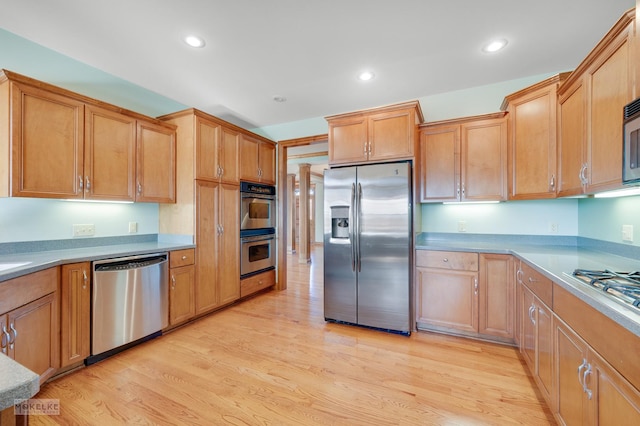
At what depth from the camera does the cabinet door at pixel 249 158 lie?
355 centimetres

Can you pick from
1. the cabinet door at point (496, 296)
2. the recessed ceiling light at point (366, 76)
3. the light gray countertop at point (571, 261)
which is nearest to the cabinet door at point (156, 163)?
the recessed ceiling light at point (366, 76)

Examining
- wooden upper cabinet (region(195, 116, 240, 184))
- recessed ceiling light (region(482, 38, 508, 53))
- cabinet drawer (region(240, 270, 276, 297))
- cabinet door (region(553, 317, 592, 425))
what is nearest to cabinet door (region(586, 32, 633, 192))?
recessed ceiling light (region(482, 38, 508, 53))

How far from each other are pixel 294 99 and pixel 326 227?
172 centimetres

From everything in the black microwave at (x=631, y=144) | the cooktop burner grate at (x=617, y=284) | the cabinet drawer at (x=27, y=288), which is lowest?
the cabinet drawer at (x=27, y=288)

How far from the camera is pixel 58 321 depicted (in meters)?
1.93

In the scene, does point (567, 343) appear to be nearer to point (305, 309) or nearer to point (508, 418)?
point (508, 418)

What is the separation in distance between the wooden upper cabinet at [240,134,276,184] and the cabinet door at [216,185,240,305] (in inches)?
13.5

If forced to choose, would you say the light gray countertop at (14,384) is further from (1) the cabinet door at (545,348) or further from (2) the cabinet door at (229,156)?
(2) the cabinet door at (229,156)

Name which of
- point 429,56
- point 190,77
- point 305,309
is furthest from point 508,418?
point 190,77

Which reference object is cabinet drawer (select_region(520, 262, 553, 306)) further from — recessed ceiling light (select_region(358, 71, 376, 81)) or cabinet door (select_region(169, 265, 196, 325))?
cabinet door (select_region(169, 265, 196, 325))

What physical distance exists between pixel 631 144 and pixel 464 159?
1556 mm

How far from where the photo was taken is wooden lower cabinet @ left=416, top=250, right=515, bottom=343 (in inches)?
94.7

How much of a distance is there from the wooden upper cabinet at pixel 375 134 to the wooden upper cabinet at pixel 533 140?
0.91 meters

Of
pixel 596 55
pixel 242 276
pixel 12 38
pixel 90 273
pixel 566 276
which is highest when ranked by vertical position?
pixel 12 38
